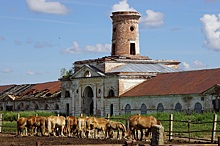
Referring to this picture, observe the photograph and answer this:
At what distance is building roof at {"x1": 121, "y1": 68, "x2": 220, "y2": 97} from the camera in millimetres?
48812

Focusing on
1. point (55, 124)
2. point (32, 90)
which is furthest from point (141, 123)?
point (32, 90)

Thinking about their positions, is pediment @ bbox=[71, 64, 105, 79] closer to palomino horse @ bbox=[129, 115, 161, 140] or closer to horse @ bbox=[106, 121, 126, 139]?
horse @ bbox=[106, 121, 126, 139]

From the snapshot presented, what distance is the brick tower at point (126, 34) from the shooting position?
61881 millimetres

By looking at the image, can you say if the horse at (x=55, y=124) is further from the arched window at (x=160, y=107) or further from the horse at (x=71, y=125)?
the arched window at (x=160, y=107)

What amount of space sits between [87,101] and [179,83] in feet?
43.0

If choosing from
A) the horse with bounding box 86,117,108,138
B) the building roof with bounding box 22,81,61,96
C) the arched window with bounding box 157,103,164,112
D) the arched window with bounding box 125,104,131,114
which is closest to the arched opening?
the arched window with bounding box 125,104,131,114

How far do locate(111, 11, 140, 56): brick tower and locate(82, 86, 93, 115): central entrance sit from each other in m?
4.72

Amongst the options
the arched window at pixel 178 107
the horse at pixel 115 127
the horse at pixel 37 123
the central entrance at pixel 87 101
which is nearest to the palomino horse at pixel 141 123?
the horse at pixel 115 127

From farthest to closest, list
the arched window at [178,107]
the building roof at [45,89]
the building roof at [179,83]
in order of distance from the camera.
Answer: the building roof at [45,89], the arched window at [178,107], the building roof at [179,83]

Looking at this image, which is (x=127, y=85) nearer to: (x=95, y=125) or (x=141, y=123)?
(x=95, y=125)

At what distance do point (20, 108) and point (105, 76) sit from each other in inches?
643

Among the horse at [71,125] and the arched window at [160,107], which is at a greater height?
the arched window at [160,107]

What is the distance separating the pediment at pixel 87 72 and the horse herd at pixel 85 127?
2490 centimetres

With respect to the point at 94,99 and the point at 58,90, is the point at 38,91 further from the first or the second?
the point at 94,99
